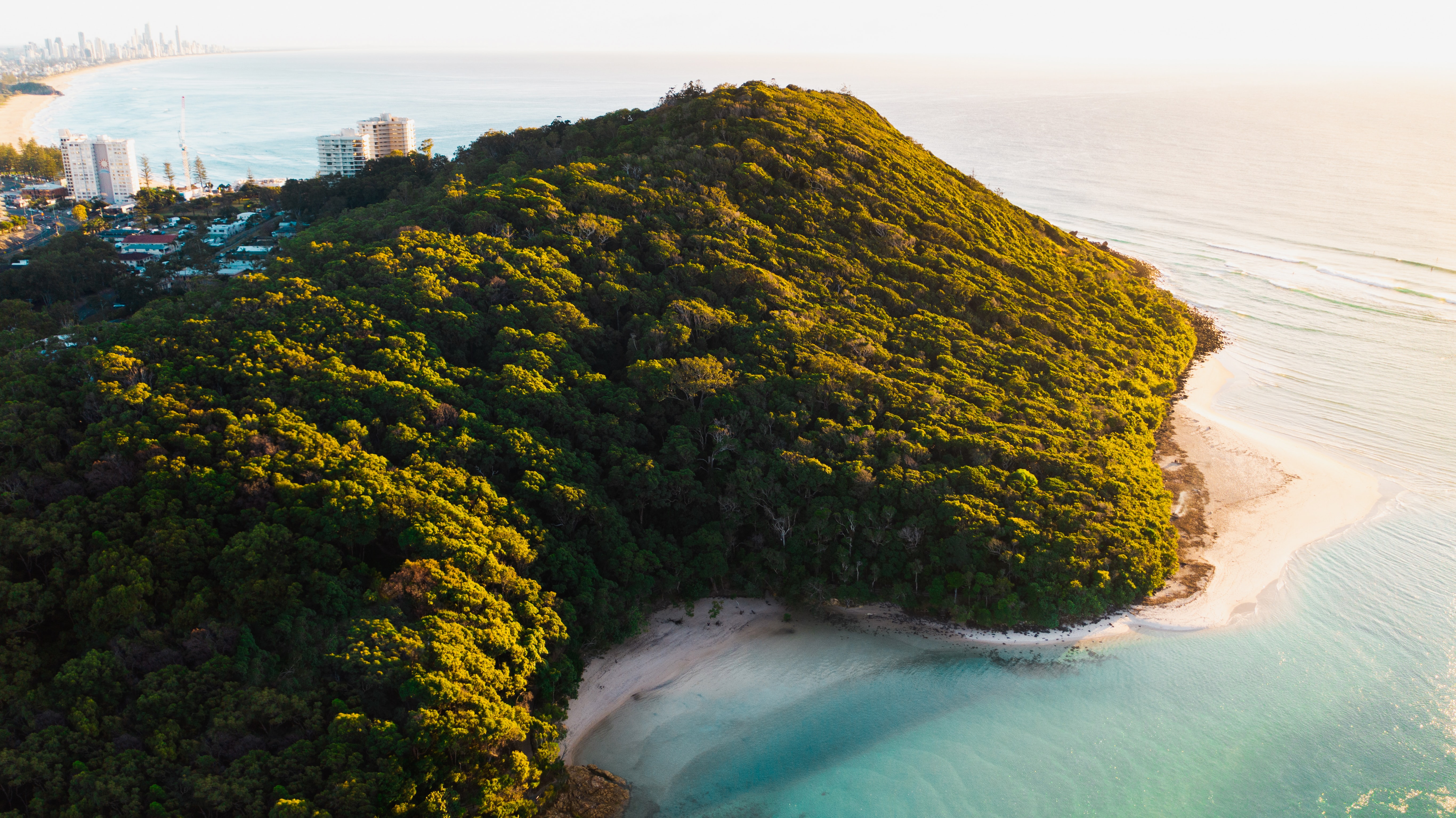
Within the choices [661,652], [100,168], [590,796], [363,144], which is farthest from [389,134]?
[590,796]

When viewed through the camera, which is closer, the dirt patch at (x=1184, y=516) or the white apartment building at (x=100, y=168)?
the dirt patch at (x=1184, y=516)

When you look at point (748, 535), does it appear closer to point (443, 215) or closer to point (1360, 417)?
point (443, 215)

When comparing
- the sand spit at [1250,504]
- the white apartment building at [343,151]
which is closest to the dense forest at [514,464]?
the sand spit at [1250,504]

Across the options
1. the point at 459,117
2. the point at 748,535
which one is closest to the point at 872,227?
the point at 748,535

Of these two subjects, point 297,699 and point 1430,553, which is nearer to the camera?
point 297,699

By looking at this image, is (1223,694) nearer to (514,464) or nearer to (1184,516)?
(1184,516)

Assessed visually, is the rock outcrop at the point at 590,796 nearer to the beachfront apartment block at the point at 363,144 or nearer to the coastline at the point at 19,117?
the beachfront apartment block at the point at 363,144
